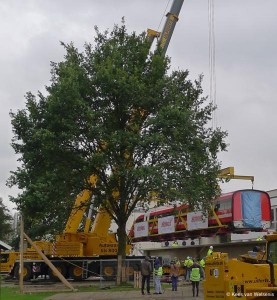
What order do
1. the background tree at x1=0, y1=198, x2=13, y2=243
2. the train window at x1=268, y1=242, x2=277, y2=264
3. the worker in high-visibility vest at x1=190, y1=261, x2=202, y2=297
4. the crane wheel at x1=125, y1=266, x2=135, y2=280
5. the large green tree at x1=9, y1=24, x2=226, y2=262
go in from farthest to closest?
the background tree at x1=0, y1=198, x2=13, y2=243 < the crane wheel at x1=125, y1=266, x2=135, y2=280 < the large green tree at x1=9, y1=24, x2=226, y2=262 < the worker in high-visibility vest at x1=190, y1=261, x2=202, y2=297 < the train window at x1=268, y1=242, x2=277, y2=264

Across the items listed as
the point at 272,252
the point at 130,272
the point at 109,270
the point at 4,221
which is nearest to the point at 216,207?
the point at 130,272

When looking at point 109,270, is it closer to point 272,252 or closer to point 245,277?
point 272,252

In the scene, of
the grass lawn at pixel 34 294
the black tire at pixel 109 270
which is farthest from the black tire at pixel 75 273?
the grass lawn at pixel 34 294

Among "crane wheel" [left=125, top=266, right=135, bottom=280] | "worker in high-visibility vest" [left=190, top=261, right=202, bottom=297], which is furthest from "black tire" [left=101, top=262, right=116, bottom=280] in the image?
"worker in high-visibility vest" [left=190, top=261, right=202, bottom=297]

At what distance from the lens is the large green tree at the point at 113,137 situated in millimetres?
26109

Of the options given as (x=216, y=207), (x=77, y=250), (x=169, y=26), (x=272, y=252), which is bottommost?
(x=272, y=252)

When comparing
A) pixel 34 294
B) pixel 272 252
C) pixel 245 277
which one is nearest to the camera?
pixel 245 277

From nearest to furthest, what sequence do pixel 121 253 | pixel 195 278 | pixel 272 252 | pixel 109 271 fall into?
pixel 272 252, pixel 195 278, pixel 121 253, pixel 109 271

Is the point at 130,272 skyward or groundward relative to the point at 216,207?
groundward

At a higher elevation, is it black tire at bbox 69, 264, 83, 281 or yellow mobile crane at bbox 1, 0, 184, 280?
yellow mobile crane at bbox 1, 0, 184, 280

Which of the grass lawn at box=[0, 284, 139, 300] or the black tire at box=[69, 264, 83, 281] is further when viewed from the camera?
the black tire at box=[69, 264, 83, 281]

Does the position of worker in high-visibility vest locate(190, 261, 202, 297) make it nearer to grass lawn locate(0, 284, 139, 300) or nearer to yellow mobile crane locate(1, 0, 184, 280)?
grass lawn locate(0, 284, 139, 300)

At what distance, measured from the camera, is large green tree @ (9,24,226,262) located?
1028 inches

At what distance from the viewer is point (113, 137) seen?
25.8 metres
